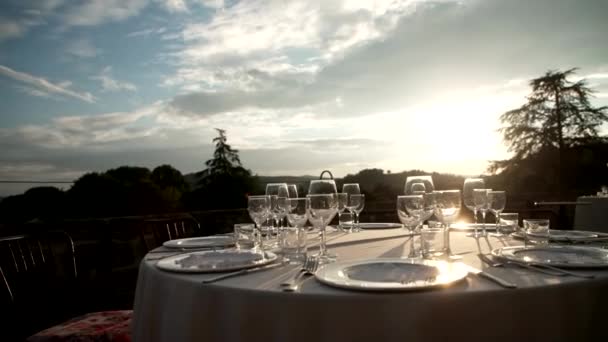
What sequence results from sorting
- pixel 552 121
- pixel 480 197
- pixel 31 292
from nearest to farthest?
pixel 480 197 < pixel 31 292 < pixel 552 121

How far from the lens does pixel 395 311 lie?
899mm

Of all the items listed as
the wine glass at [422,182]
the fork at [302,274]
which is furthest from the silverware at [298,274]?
the wine glass at [422,182]

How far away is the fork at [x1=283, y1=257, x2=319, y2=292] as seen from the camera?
101 cm

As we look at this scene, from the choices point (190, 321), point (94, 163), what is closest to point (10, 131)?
point (94, 163)

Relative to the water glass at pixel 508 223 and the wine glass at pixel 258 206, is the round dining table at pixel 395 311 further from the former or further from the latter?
the water glass at pixel 508 223

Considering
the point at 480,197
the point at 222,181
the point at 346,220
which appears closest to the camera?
the point at 480,197

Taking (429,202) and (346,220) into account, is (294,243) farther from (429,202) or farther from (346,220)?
(346,220)

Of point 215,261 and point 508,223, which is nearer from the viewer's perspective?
point 215,261

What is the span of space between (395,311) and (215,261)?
697 mm

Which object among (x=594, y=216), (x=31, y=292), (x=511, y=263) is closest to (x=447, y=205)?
(x=511, y=263)

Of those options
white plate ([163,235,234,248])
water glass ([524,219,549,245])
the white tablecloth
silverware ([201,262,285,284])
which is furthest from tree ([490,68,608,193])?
silverware ([201,262,285,284])

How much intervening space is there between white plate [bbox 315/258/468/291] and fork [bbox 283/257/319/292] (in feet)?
0.16

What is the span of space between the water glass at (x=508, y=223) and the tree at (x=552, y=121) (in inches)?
1083

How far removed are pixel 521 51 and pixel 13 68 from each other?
15.8 meters
